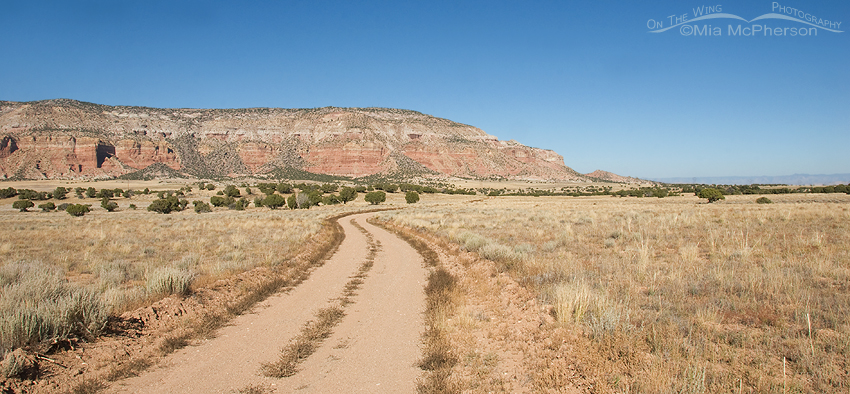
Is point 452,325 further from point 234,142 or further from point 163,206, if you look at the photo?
point 234,142

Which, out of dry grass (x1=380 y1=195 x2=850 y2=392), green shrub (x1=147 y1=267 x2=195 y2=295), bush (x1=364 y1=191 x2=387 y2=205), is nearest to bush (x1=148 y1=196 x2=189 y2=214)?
bush (x1=364 y1=191 x2=387 y2=205)

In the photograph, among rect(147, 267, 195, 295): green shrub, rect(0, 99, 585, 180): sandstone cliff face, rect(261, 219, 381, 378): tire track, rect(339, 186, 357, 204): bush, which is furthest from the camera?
rect(0, 99, 585, 180): sandstone cliff face

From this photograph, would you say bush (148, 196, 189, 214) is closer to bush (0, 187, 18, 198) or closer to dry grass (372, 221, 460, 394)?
bush (0, 187, 18, 198)

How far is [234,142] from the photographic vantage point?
140125mm

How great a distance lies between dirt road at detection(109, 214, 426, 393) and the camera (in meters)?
4.55

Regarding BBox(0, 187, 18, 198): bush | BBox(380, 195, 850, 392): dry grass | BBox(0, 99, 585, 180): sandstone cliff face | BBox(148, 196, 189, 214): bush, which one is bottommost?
BBox(148, 196, 189, 214): bush

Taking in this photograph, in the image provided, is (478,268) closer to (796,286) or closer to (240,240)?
(796,286)

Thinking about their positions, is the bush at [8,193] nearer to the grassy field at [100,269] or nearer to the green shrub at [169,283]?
the grassy field at [100,269]

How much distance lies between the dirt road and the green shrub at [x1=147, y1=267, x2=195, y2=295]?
1.82m

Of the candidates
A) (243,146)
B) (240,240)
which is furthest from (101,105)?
(240,240)

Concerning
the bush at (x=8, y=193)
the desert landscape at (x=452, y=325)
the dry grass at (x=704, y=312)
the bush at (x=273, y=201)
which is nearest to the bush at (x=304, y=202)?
the bush at (x=273, y=201)

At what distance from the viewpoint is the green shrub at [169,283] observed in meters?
8.00

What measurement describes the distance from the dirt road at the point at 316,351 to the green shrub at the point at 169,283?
1819 mm

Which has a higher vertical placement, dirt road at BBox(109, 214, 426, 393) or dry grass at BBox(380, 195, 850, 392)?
dry grass at BBox(380, 195, 850, 392)
